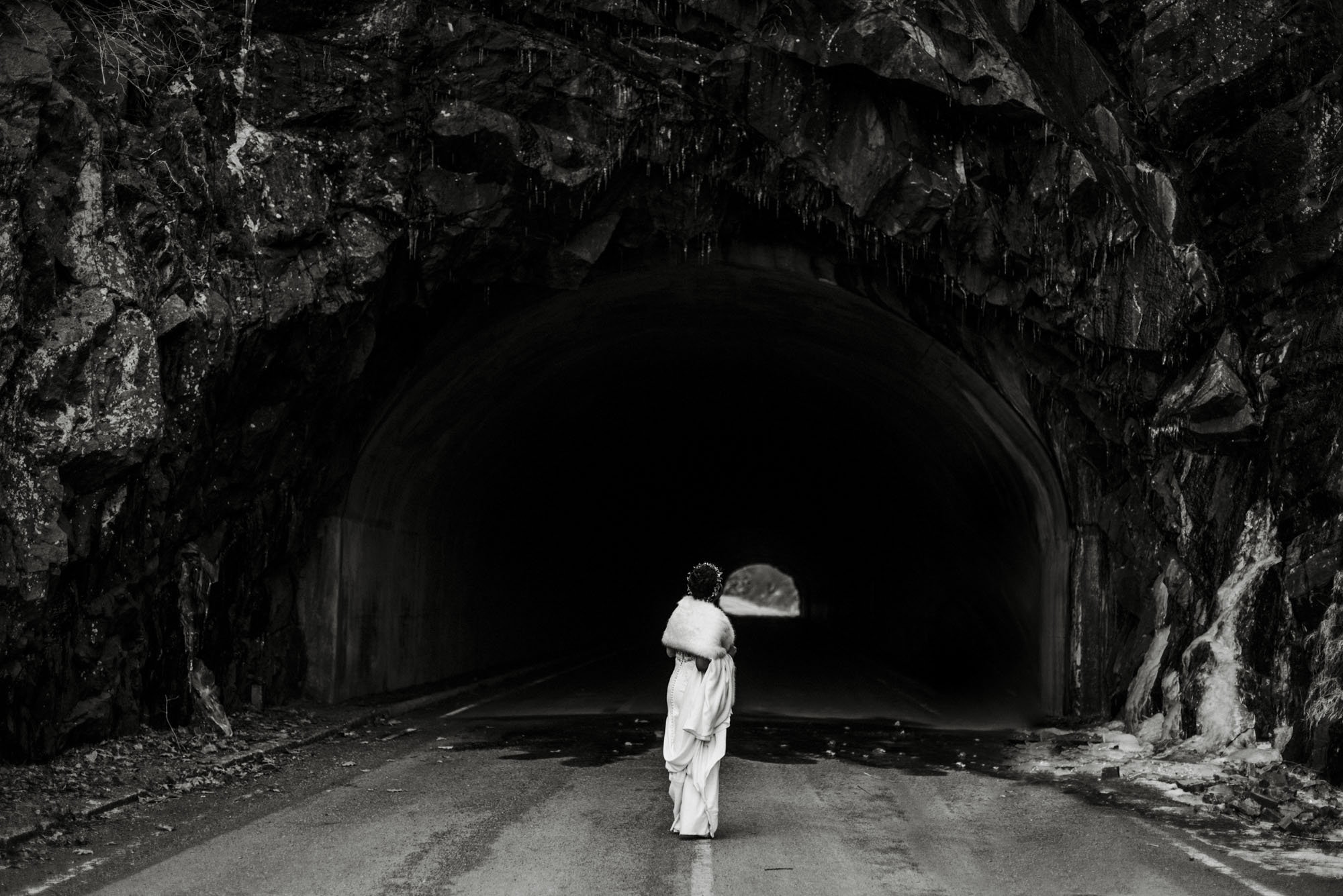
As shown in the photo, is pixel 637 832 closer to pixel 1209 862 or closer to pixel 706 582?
pixel 706 582

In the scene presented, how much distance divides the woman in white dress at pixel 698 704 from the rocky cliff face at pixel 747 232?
497 centimetres

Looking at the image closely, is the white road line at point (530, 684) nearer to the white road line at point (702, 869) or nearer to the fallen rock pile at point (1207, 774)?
the fallen rock pile at point (1207, 774)

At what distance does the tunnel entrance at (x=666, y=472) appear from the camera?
15.9 metres

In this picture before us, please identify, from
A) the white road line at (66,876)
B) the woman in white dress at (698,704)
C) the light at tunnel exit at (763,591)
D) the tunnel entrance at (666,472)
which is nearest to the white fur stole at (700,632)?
the woman in white dress at (698,704)

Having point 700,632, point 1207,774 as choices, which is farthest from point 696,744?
point 1207,774

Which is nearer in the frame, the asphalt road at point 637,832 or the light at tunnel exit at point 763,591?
the asphalt road at point 637,832

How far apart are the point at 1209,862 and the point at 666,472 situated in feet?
74.8

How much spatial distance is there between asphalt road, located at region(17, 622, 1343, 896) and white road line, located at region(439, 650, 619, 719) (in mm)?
2971

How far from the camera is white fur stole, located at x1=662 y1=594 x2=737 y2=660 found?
8.03 metres

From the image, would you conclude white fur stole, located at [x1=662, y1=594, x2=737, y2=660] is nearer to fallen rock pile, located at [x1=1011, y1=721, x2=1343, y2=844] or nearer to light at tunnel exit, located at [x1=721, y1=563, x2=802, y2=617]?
fallen rock pile, located at [x1=1011, y1=721, x2=1343, y2=844]

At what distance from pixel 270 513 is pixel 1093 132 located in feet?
30.3

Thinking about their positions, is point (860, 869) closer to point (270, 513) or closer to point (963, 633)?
point (270, 513)

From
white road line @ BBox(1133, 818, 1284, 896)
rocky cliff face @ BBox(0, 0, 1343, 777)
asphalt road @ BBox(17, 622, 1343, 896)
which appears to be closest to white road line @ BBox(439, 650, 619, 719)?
rocky cliff face @ BBox(0, 0, 1343, 777)

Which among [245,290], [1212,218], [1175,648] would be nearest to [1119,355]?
[1212,218]
